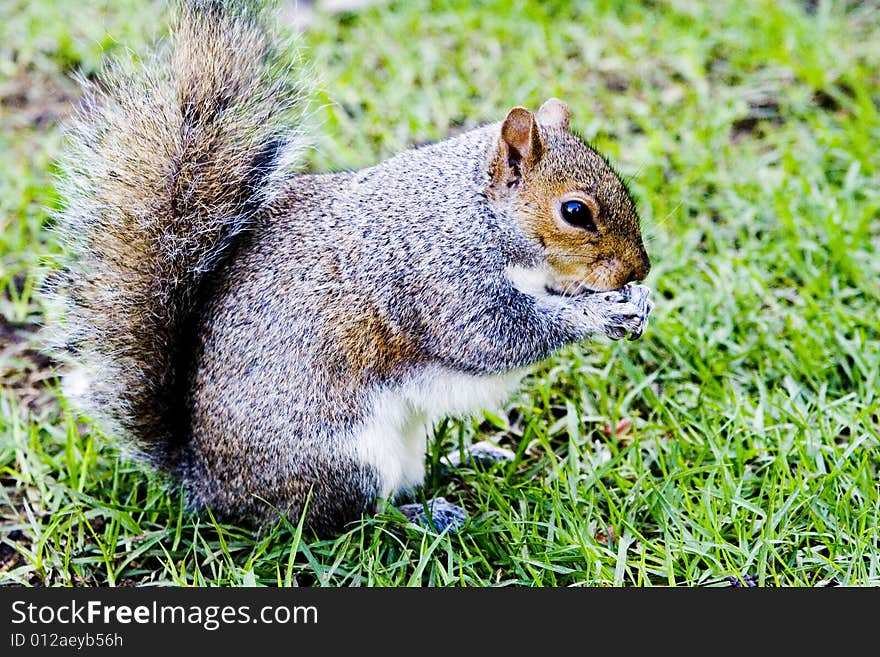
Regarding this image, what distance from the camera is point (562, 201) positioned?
2.47 metres

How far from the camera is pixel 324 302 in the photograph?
250 centimetres

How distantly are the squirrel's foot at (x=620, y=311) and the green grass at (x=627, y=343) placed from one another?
391mm

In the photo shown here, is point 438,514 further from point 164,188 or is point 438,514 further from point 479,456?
point 164,188

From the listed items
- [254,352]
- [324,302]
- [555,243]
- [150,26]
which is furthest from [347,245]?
[150,26]

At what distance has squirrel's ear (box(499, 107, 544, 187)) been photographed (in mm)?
2436

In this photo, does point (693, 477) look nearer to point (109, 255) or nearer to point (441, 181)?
point (441, 181)

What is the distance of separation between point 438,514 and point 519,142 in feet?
3.02

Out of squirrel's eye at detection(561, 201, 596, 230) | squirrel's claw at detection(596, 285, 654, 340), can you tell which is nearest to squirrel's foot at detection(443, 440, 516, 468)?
squirrel's claw at detection(596, 285, 654, 340)

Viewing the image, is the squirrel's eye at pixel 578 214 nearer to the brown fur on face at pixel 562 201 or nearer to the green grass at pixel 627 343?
the brown fur on face at pixel 562 201

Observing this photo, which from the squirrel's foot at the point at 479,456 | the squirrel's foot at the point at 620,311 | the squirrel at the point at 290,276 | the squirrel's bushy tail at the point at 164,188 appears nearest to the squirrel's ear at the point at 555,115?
the squirrel at the point at 290,276

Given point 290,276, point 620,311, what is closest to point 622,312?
point 620,311

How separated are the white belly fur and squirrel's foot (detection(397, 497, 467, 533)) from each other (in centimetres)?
10

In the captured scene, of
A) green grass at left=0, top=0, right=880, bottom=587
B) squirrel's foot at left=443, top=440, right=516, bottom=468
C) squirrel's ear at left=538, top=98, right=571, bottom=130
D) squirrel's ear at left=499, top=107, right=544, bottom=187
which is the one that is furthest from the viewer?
squirrel's foot at left=443, top=440, right=516, bottom=468

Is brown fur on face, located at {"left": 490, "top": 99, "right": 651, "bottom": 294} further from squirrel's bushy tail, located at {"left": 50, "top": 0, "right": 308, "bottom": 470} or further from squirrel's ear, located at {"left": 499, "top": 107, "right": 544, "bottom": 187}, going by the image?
squirrel's bushy tail, located at {"left": 50, "top": 0, "right": 308, "bottom": 470}
